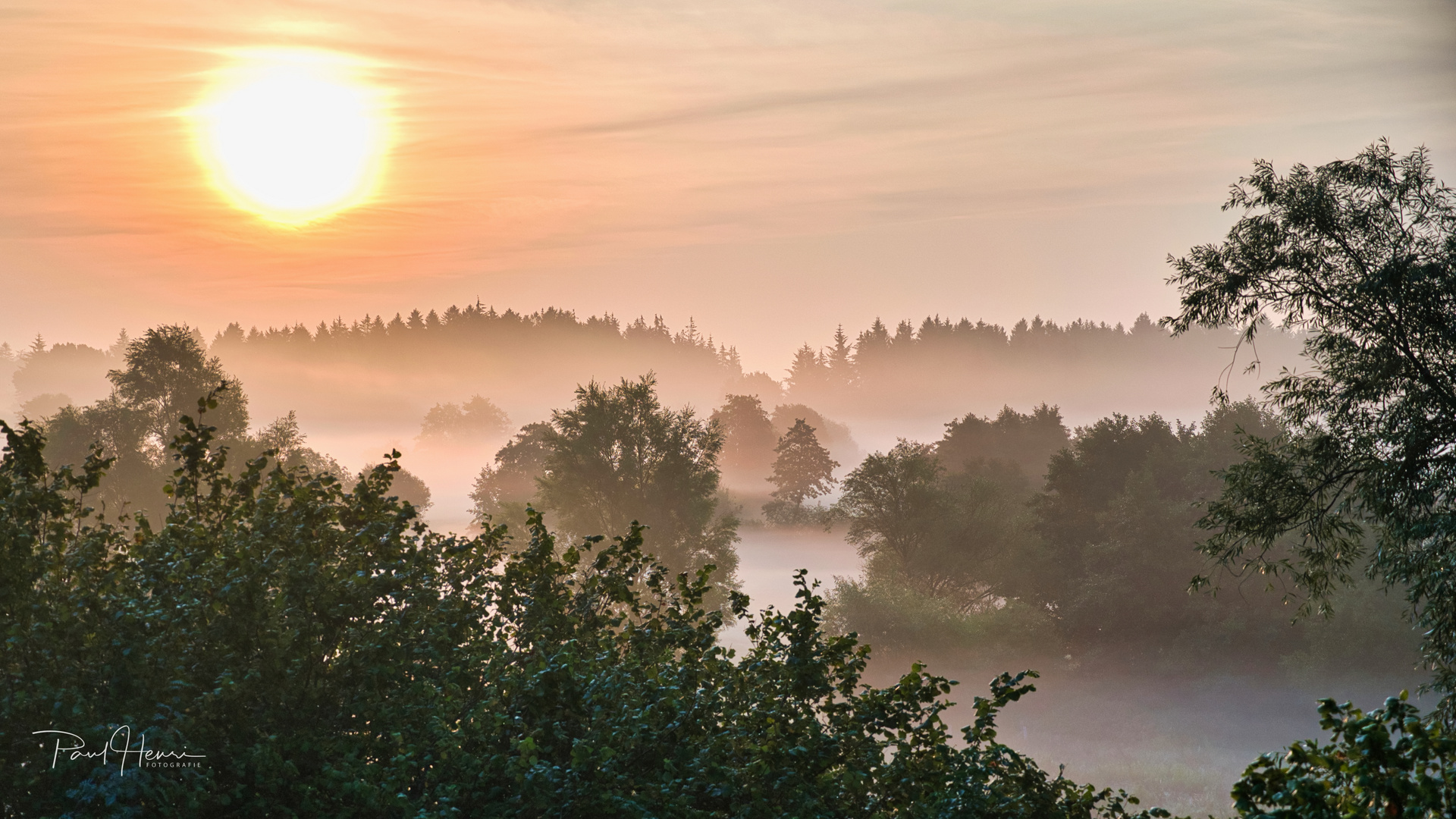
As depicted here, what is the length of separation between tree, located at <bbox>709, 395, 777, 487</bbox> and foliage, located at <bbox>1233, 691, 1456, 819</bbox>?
99713 mm

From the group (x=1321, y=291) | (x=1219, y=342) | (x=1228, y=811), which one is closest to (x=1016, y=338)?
(x=1219, y=342)

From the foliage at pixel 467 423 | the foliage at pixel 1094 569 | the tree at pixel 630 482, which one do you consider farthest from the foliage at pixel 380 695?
the foliage at pixel 467 423

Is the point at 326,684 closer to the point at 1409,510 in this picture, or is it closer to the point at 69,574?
the point at 69,574

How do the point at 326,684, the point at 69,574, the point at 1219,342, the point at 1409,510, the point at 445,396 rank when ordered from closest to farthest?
1. the point at 326,684
2. the point at 69,574
3. the point at 1409,510
4. the point at 445,396
5. the point at 1219,342

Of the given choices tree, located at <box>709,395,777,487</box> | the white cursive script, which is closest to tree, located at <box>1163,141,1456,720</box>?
the white cursive script

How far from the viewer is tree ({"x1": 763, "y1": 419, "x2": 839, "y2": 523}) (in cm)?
7762

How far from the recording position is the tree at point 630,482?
47562 mm

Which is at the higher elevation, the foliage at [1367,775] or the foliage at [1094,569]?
the foliage at [1094,569]

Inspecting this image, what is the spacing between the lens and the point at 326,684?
1024cm

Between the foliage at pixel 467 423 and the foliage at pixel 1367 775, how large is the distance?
11008 centimetres

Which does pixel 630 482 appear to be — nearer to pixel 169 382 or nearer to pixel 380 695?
pixel 169 382

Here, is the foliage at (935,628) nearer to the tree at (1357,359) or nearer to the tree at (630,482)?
the tree at (630,482)

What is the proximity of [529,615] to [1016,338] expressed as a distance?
18859 centimetres

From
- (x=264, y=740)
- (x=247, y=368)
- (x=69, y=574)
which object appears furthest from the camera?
(x=247, y=368)
